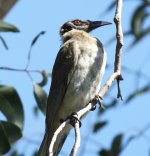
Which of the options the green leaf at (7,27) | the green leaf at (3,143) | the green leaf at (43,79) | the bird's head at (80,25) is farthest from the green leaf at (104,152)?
the green leaf at (3,143)

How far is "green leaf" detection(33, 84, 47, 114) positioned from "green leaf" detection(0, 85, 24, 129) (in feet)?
1.23

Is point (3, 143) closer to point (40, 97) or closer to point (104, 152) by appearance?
point (40, 97)


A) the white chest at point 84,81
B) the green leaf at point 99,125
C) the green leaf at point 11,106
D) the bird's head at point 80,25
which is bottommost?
the green leaf at point 99,125

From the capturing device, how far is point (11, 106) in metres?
5.12

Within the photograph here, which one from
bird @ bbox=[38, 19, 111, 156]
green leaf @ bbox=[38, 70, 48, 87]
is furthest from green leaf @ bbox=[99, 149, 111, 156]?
green leaf @ bbox=[38, 70, 48, 87]

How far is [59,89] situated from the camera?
539cm

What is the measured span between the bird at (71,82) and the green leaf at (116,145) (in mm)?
831

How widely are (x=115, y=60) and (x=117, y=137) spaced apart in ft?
6.56

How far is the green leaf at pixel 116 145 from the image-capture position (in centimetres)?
618

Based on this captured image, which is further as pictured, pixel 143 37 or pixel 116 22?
pixel 143 37

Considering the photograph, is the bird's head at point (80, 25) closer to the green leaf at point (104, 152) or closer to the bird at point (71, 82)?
the bird at point (71, 82)

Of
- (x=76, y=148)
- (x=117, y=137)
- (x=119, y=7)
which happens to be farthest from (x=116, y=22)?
(x=117, y=137)

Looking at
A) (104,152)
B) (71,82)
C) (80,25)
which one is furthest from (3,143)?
(80,25)

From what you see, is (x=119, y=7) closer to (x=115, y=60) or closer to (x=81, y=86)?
(x=115, y=60)
